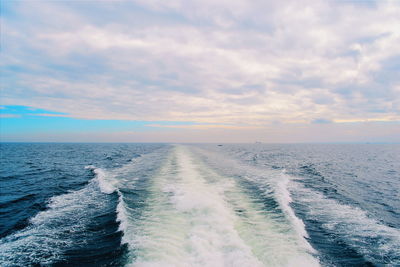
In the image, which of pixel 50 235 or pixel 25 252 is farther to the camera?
pixel 50 235

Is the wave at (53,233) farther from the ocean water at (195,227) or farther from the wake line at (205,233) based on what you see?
the wake line at (205,233)

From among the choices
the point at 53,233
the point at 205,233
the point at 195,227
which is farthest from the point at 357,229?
the point at 53,233

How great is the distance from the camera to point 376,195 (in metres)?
17.8

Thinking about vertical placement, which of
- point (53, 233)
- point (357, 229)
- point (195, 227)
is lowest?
point (357, 229)

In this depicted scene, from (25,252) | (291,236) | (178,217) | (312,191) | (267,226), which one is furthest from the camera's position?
(312,191)

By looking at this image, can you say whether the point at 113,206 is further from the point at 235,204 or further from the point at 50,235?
the point at 235,204

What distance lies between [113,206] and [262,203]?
8.97 meters

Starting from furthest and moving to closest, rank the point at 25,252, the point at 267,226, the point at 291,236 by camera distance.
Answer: the point at 267,226, the point at 291,236, the point at 25,252

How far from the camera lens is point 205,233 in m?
8.82

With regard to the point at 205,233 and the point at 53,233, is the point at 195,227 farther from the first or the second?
the point at 53,233

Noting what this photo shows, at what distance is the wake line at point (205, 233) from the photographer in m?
7.22

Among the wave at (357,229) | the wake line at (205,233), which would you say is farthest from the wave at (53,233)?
the wave at (357,229)

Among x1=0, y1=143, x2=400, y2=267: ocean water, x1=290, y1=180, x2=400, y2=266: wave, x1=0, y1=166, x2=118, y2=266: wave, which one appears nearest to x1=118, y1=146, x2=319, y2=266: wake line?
x1=0, y1=143, x2=400, y2=267: ocean water

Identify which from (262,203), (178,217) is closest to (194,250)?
(178,217)
